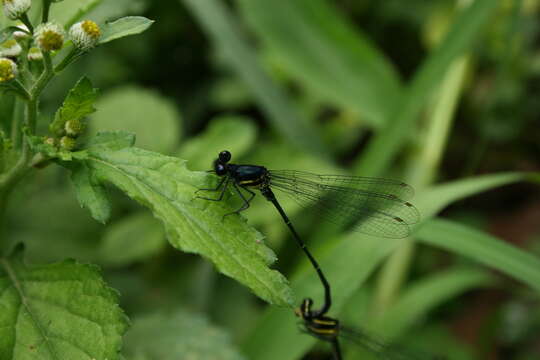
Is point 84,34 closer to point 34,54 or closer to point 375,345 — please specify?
point 34,54

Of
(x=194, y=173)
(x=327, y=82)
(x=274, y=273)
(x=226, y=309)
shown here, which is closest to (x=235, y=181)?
(x=194, y=173)

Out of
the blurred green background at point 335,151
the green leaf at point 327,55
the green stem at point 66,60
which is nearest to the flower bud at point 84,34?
the green stem at point 66,60

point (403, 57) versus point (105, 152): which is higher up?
point (403, 57)

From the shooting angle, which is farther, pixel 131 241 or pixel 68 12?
pixel 131 241

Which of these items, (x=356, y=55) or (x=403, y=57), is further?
(x=403, y=57)

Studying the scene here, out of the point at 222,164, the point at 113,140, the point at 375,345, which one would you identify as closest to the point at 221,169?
the point at 222,164

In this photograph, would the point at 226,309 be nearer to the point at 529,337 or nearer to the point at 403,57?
the point at 529,337

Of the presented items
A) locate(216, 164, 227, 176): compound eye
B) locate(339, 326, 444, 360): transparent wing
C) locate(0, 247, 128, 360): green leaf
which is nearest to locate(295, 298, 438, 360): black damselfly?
locate(339, 326, 444, 360): transparent wing
